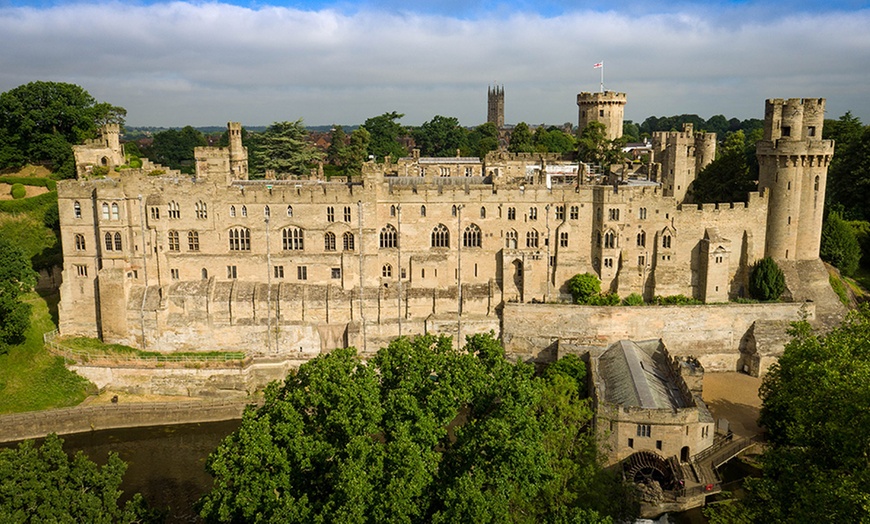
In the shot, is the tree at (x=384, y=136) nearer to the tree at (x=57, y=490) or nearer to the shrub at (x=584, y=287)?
Result: the shrub at (x=584, y=287)

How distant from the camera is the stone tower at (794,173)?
156ft

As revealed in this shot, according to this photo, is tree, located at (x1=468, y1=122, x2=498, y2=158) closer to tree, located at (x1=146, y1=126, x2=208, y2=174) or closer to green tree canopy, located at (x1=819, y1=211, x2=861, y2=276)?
tree, located at (x1=146, y1=126, x2=208, y2=174)

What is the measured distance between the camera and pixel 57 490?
23156 mm

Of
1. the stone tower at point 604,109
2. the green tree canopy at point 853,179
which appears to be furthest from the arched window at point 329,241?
the green tree canopy at point 853,179

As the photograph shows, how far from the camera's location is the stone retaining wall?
39.3 metres

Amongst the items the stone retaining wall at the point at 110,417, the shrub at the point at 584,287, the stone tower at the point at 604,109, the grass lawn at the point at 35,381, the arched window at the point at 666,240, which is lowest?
the stone retaining wall at the point at 110,417

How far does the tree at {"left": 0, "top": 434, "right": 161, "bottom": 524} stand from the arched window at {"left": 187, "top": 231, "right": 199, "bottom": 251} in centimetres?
2347

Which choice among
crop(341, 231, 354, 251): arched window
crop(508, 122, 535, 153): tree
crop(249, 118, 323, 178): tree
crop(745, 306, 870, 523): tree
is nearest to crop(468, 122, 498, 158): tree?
crop(508, 122, 535, 153): tree

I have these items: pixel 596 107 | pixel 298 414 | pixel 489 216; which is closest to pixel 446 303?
pixel 489 216

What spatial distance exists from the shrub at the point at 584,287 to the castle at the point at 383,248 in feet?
3.01

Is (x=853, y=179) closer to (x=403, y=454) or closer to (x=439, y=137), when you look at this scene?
(x=403, y=454)

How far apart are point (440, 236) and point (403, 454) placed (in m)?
27.5

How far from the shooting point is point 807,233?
49062mm

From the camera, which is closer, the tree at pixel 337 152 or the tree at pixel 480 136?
the tree at pixel 337 152
